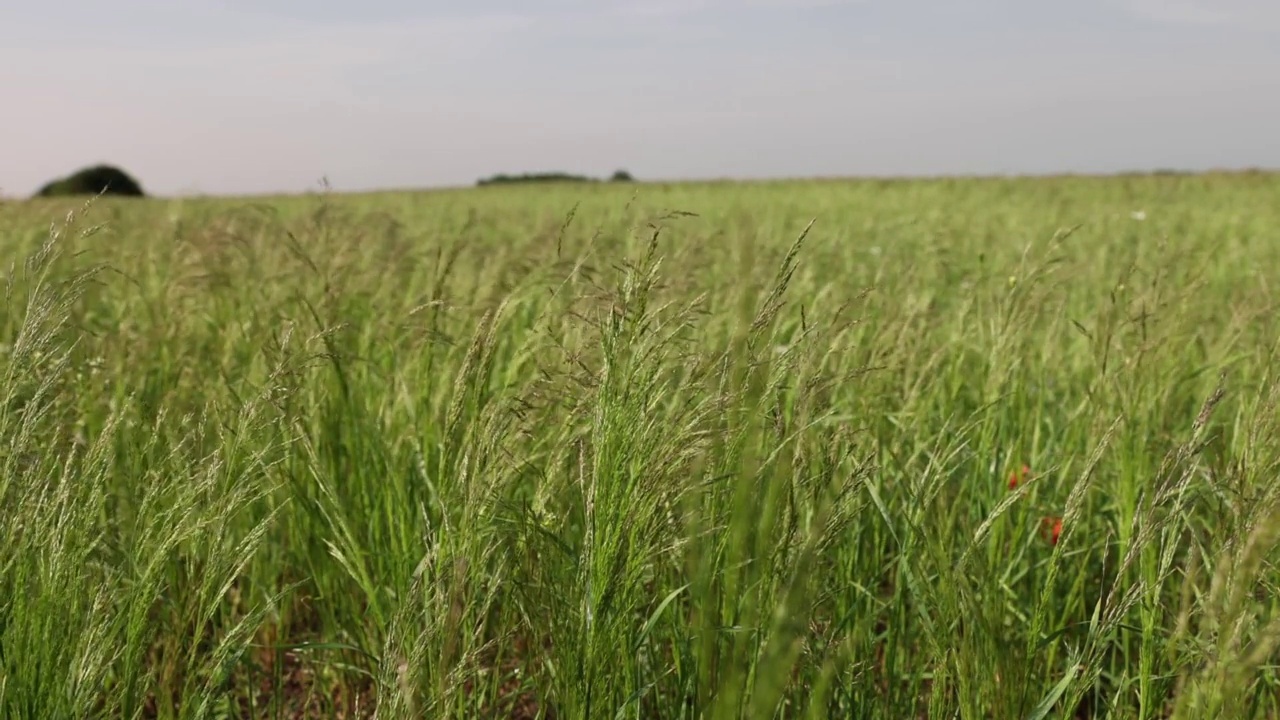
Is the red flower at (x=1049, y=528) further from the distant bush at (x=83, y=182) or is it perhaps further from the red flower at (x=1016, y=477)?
the distant bush at (x=83, y=182)

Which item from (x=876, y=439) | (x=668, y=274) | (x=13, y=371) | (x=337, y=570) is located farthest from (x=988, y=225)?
(x=13, y=371)

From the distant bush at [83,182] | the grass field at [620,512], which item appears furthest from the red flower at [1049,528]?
the distant bush at [83,182]

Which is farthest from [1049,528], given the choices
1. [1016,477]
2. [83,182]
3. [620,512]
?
[83,182]

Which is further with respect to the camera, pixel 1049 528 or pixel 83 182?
pixel 83 182

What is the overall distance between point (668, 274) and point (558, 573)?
169 cm

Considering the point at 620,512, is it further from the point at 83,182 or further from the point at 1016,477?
the point at 83,182

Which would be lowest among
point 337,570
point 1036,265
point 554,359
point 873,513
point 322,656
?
point 322,656

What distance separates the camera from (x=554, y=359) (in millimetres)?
2062

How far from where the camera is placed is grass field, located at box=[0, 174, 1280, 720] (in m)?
1.19

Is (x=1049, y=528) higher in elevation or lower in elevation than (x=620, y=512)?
lower

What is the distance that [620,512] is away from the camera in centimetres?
115

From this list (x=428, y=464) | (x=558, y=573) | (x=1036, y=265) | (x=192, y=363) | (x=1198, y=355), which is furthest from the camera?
(x=1198, y=355)

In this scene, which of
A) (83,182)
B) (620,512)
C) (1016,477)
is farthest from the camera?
(83,182)

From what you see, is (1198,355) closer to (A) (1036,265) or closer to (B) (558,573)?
(A) (1036,265)
